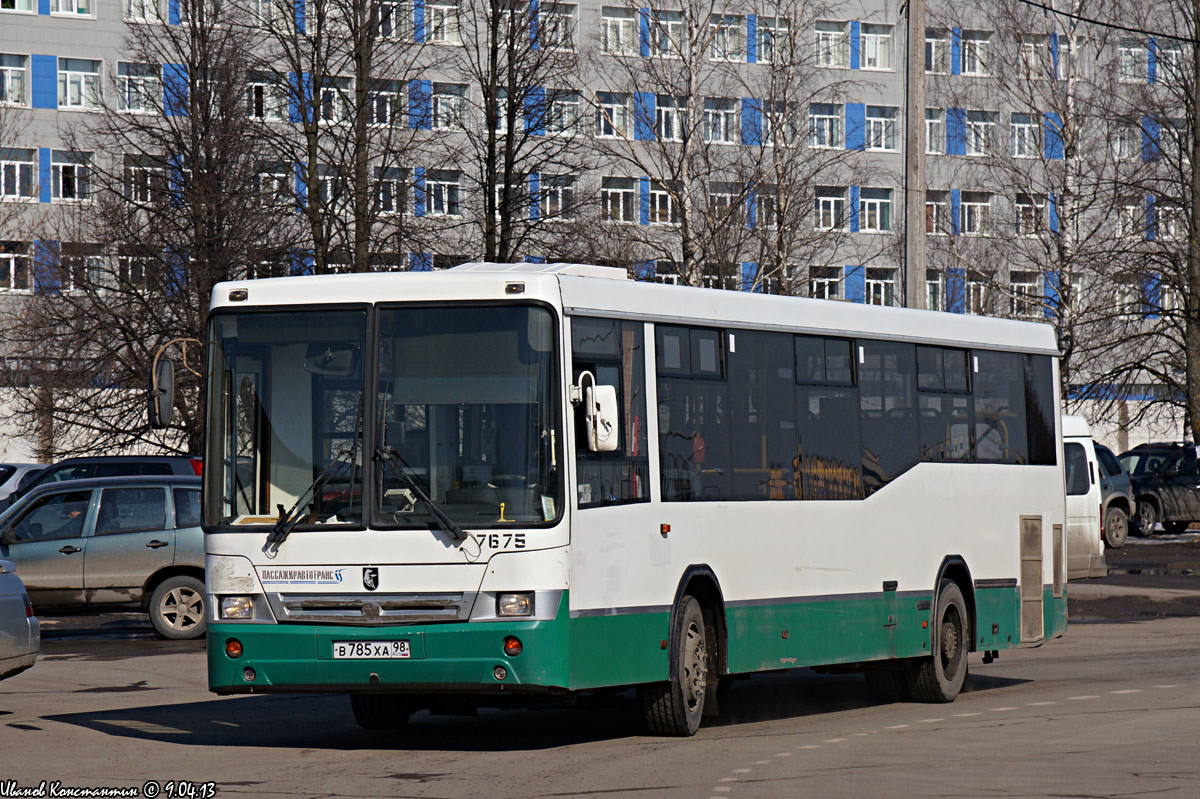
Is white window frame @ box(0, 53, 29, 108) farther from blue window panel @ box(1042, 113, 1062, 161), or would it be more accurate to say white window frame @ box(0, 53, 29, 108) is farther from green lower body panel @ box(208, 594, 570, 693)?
green lower body panel @ box(208, 594, 570, 693)

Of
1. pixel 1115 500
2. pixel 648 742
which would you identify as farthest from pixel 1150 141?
pixel 648 742

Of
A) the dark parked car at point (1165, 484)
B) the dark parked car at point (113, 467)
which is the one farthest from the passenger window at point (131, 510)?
the dark parked car at point (1165, 484)

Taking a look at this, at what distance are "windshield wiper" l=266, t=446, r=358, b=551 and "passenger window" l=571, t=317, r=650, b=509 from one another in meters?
1.35

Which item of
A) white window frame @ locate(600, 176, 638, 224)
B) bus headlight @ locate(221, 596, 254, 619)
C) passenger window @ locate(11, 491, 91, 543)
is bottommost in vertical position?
bus headlight @ locate(221, 596, 254, 619)

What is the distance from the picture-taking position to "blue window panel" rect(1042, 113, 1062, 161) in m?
51.0

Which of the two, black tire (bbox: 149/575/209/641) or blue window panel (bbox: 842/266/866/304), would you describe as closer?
black tire (bbox: 149/575/209/641)

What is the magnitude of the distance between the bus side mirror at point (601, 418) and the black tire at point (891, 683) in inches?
181

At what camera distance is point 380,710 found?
11867 mm

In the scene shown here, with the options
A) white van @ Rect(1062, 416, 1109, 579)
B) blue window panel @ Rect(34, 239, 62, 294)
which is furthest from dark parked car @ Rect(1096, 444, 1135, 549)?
blue window panel @ Rect(34, 239, 62, 294)

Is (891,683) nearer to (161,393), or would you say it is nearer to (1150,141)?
(161,393)

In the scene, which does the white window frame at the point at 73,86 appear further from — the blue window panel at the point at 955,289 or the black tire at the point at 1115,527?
the black tire at the point at 1115,527

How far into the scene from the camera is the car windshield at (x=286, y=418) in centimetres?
1029

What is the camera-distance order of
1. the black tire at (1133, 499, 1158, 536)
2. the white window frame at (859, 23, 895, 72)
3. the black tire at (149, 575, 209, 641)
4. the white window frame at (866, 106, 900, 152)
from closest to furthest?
the black tire at (149, 575, 209, 641) → the black tire at (1133, 499, 1158, 536) → the white window frame at (866, 106, 900, 152) → the white window frame at (859, 23, 895, 72)

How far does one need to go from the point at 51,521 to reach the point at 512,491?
440 inches
